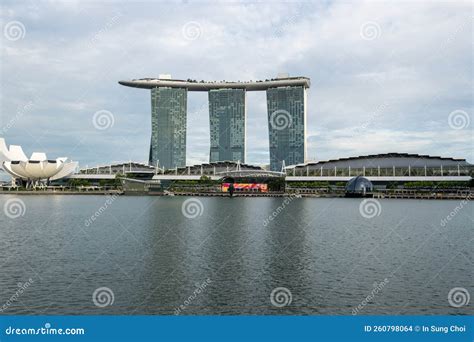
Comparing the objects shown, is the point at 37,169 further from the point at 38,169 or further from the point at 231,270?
the point at 231,270

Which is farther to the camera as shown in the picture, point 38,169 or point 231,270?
point 38,169

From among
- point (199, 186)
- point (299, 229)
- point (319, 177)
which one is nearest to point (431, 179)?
point (319, 177)

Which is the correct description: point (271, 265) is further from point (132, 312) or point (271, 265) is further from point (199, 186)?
point (199, 186)

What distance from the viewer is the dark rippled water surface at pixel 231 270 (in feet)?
63.2

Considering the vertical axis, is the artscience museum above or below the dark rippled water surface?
above

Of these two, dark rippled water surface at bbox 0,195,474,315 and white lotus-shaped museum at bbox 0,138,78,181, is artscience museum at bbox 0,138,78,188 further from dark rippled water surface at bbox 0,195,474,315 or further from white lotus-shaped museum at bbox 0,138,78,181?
dark rippled water surface at bbox 0,195,474,315

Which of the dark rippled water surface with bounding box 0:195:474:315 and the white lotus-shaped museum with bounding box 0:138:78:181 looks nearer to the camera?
the dark rippled water surface with bounding box 0:195:474:315

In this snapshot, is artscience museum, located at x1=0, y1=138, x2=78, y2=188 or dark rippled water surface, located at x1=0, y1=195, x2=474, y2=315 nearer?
dark rippled water surface, located at x1=0, y1=195, x2=474, y2=315

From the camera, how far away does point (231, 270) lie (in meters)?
25.3

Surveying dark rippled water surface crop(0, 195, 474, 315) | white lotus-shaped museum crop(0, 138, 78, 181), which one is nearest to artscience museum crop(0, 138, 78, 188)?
white lotus-shaped museum crop(0, 138, 78, 181)

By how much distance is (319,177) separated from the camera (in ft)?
579

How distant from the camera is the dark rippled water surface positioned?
19.2 metres

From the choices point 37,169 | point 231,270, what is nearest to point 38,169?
point 37,169

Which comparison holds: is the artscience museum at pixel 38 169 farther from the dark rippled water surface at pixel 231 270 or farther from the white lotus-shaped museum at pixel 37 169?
the dark rippled water surface at pixel 231 270
